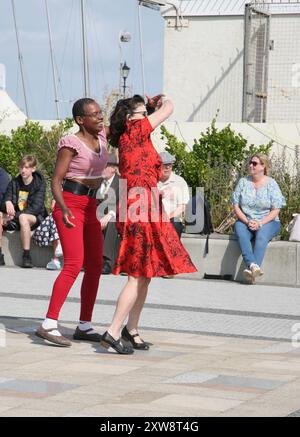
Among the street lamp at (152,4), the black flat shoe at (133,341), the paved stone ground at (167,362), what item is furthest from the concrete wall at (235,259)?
the street lamp at (152,4)

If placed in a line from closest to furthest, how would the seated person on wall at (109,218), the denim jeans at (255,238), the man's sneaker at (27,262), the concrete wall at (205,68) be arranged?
the denim jeans at (255,238)
the seated person on wall at (109,218)
the man's sneaker at (27,262)
the concrete wall at (205,68)

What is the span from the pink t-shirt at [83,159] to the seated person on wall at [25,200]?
641cm

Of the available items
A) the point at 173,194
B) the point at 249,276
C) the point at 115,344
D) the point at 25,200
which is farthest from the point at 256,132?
the point at 115,344

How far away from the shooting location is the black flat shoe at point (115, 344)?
25.9 ft

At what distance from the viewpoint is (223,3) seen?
32250mm

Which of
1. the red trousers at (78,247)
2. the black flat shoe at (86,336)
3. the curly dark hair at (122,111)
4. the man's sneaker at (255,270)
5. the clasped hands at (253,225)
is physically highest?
the curly dark hair at (122,111)

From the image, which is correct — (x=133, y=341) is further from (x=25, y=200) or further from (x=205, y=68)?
(x=205, y=68)

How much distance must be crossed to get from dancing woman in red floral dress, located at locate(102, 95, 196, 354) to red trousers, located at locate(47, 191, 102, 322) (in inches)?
14.5

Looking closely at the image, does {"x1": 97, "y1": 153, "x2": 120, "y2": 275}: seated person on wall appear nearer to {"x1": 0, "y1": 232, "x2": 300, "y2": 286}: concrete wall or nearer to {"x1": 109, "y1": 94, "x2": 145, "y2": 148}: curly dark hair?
{"x1": 0, "y1": 232, "x2": 300, "y2": 286}: concrete wall

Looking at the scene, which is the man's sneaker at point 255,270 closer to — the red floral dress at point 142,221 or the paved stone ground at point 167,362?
the paved stone ground at point 167,362

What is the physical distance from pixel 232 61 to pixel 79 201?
23.8 metres

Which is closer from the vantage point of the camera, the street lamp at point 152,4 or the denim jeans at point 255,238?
the denim jeans at point 255,238

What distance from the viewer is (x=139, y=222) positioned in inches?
317

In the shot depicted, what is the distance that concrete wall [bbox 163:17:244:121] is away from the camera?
31.5 metres
